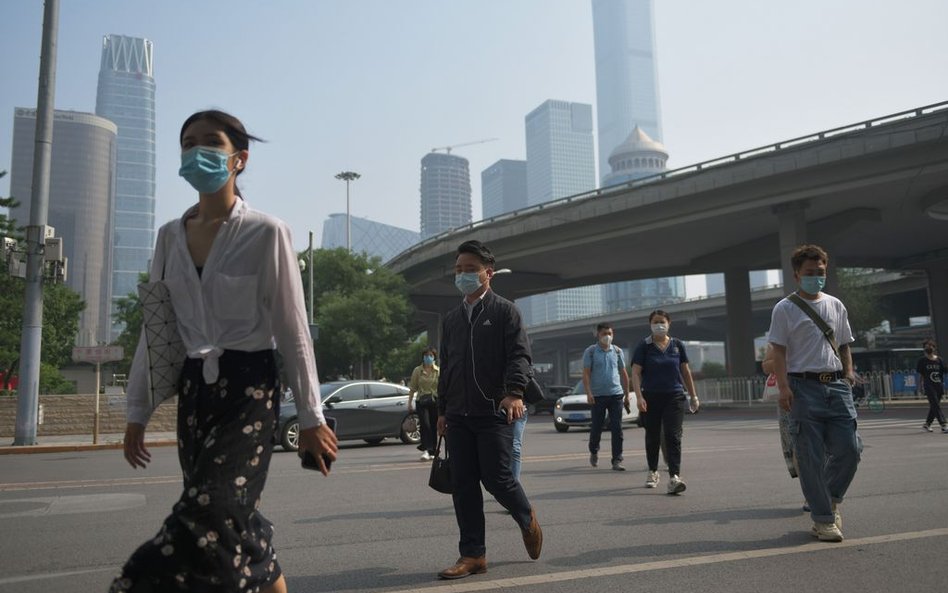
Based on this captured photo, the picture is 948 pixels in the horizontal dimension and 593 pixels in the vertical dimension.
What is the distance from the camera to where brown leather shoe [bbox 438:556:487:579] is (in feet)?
14.2

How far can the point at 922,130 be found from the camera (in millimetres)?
27000

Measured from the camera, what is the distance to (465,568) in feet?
14.4

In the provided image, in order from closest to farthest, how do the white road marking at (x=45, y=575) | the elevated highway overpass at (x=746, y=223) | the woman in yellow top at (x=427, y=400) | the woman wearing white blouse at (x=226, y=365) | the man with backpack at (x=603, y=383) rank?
the woman wearing white blouse at (x=226, y=365)
the white road marking at (x=45, y=575)
the man with backpack at (x=603, y=383)
the woman in yellow top at (x=427, y=400)
the elevated highway overpass at (x=746, y=223)

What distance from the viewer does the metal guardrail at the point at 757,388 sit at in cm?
3294

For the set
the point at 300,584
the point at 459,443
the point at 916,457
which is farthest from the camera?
the point at 916,457

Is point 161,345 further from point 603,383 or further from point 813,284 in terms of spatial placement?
point 603,383

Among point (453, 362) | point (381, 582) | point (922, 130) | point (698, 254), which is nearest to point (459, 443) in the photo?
point (453, 362)

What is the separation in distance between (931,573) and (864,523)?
1.54 m

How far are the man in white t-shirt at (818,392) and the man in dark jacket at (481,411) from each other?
1.96 m

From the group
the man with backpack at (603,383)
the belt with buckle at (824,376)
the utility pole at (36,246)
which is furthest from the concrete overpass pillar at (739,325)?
the belt with buckle at (824,376)

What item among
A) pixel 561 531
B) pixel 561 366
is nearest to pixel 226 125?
pixel 561 531

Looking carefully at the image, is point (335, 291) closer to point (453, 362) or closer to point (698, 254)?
point (698, 254)

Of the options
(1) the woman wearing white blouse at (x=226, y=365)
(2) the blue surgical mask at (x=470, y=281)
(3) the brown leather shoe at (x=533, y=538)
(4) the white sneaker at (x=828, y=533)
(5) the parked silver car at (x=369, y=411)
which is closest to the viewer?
(1) the woman wearing white blouse at (x=226, y=365)

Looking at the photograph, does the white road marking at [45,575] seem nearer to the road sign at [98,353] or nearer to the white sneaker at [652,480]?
the white sneaker at [652,480]
